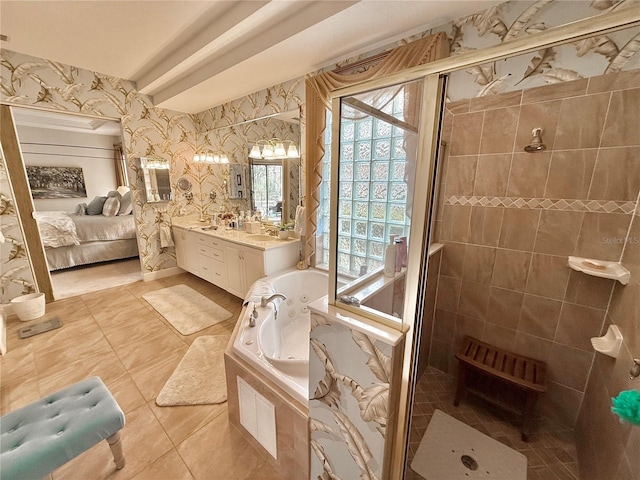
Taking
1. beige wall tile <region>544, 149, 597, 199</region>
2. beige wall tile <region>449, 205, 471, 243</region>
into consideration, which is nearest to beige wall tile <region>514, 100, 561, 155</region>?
beige wall tile <region>544, 149, 597, 199</region>

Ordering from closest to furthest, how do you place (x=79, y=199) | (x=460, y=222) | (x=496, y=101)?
1. (x=496, y=101)
2. (x=460, y=222)
3. (x=79, y=199)

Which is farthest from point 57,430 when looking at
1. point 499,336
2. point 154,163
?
point 154,163

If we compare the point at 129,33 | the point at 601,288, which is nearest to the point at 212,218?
the point at 129,33

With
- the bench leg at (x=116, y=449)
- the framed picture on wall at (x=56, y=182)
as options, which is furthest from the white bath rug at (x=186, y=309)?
the framed picture on wall at (x=56, y=182)

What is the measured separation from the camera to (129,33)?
2.15 m

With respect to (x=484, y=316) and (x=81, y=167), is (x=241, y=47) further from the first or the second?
(x=81, y=167)

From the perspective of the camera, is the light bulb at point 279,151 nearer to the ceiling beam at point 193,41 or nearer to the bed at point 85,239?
the ceiling beam at point 193,41

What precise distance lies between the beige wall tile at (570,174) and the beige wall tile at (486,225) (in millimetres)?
285

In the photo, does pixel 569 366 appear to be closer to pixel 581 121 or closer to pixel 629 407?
pixel 629 407

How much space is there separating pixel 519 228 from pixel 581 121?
2.09 feet

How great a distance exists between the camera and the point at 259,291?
221cm

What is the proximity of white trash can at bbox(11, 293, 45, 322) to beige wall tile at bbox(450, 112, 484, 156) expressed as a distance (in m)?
4.30

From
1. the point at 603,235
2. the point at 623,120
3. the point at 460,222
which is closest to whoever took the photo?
the point at 623,120

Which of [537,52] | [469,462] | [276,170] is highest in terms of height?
[537,52]
